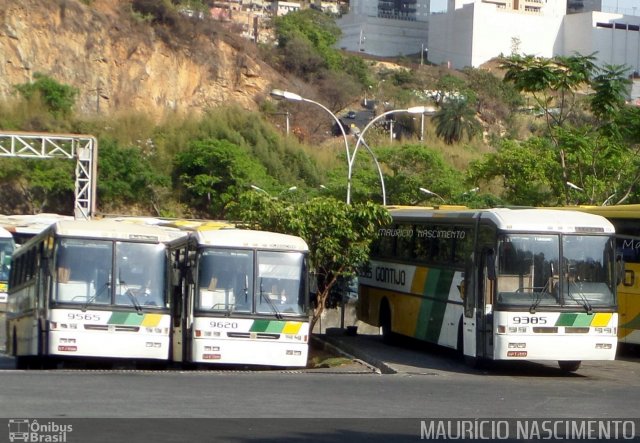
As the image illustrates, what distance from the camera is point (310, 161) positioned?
234 ft

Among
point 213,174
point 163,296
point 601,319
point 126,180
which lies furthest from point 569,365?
point 126,180

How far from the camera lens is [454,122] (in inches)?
3346

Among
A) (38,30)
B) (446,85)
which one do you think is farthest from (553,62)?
(446,85)

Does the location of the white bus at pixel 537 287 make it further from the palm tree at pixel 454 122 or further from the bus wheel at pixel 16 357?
the palm tree at pixel 454 122

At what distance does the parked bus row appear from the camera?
18156 millimetres

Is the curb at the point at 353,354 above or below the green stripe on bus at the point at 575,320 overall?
below

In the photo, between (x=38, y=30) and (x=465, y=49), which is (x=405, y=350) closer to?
(x=38, y=30)

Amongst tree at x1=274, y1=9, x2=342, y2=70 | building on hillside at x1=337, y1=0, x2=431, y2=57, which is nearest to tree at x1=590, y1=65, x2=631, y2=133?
tree at x1=274, y1=9, x2=342, y2=70

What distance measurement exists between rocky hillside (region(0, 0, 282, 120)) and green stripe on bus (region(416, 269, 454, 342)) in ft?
171

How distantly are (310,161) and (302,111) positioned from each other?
1311 centimetres

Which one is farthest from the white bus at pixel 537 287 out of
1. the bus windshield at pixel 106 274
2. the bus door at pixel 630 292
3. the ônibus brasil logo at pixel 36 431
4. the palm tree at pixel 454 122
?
the palm tree at pixel 454 122

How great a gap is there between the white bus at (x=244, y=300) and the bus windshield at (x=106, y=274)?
733 millimetres

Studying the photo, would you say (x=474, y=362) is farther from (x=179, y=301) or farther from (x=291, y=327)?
(x=179, y=301)

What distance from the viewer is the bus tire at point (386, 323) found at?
2361 cm
